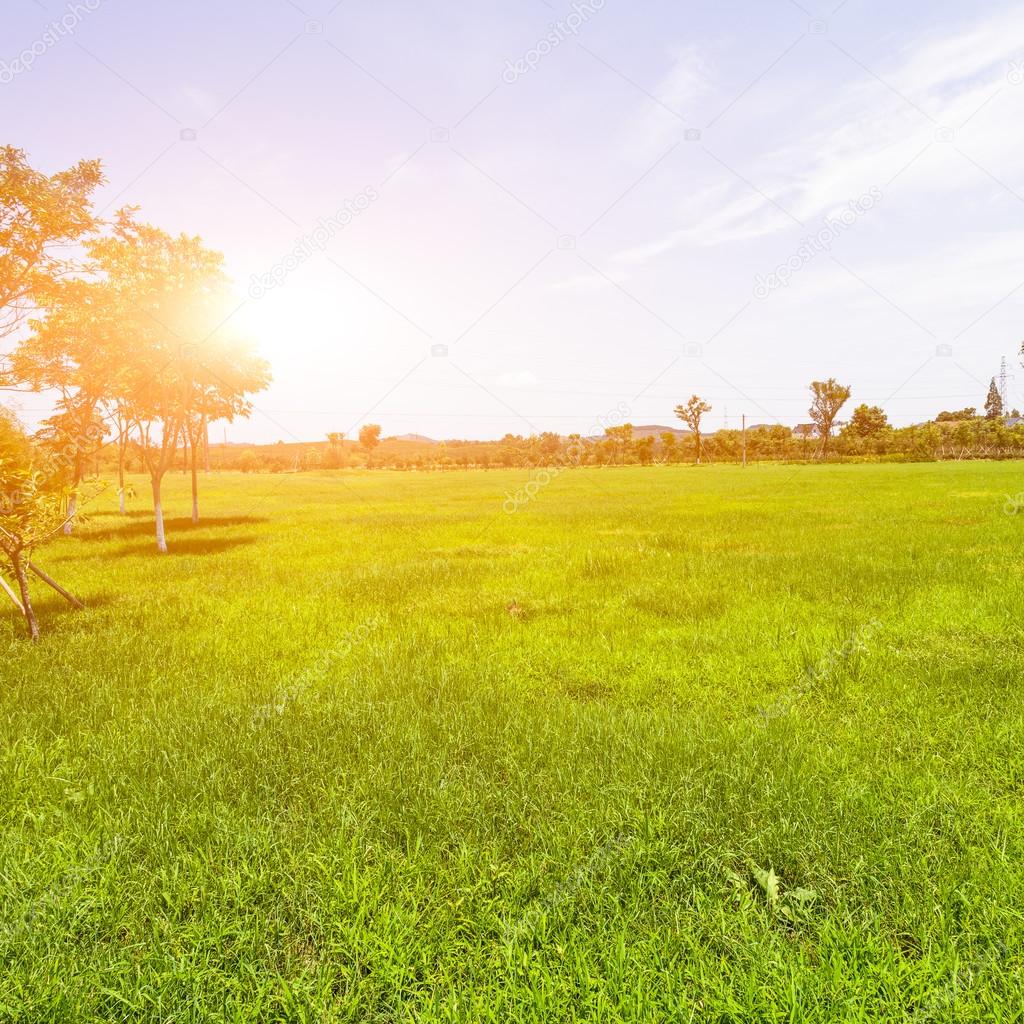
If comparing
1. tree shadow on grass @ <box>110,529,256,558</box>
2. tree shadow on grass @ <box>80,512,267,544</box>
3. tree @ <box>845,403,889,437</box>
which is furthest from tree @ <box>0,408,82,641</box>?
tree @ <box>845,403,889,437</box>

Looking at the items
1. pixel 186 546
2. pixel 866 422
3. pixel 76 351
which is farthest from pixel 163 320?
pixel 866 422

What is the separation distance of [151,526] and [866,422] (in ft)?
456

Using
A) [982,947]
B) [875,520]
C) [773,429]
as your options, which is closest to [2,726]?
[982,947]

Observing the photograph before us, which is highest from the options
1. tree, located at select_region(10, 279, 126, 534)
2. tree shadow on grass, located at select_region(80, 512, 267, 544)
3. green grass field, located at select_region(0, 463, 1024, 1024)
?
tree, located at select_region(10, 279, 126, 534)

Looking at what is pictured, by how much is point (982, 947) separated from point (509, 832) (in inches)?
105

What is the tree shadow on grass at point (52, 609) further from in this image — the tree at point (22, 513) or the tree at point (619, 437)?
the tree at point (619, 437)

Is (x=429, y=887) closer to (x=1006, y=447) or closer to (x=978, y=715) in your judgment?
(x=978, y=715)

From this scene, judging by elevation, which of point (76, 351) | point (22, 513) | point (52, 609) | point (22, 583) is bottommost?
point (52, 609)

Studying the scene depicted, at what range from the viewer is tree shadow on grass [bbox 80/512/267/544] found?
19969mm

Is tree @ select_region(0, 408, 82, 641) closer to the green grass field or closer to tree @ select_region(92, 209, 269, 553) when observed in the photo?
the green grass field

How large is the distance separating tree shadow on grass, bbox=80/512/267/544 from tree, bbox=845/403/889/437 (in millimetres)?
131688

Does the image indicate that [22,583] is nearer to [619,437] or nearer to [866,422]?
[619,437]

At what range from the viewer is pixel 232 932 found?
10.1 feet

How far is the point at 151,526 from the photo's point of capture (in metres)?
22.6
